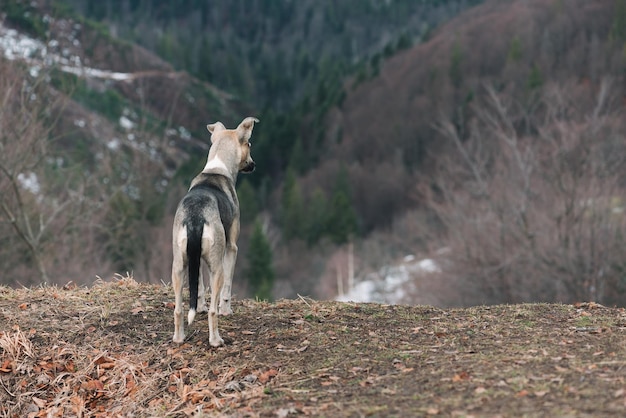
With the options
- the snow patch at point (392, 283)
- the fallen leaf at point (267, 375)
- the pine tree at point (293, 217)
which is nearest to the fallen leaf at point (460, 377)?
the fallen leaf at point (267, 375)

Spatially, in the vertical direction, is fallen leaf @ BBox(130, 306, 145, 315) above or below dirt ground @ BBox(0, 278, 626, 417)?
above

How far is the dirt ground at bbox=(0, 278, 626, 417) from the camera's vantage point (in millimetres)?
6395

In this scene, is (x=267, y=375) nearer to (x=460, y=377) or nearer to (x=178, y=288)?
(x=178, y=288)

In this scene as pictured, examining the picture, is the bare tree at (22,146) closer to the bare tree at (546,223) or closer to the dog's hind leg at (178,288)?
the dog's hind leg at (178,288)

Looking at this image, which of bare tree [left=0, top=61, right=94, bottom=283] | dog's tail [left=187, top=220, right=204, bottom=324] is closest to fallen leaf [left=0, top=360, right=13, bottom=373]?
dog's tail [left=187, top=220, right=204, bottom=324]

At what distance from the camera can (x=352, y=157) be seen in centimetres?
10706

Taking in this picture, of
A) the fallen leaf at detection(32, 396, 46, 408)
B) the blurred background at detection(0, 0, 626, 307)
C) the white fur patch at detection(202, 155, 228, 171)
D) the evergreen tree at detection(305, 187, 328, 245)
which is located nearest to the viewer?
the fallen leaf at detection(32, 396, 46, 408)

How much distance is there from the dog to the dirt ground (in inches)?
14.7

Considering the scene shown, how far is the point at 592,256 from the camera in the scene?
93.5 ft

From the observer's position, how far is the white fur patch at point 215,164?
364 inches

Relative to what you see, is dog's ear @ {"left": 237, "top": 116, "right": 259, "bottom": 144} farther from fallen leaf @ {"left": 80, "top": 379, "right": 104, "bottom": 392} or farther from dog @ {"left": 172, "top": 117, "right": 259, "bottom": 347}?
fallen leaf @ {"left": 80, "top": 379, "right": 104, "bottom": 392}

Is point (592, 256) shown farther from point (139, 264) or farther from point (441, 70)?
point (441, 70)

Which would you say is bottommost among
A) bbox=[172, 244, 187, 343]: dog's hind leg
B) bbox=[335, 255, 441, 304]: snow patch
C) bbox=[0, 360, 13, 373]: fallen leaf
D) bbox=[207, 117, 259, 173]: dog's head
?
bbox=[335, 255, 441, 304]: snow patch

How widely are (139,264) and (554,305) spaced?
2726cm
